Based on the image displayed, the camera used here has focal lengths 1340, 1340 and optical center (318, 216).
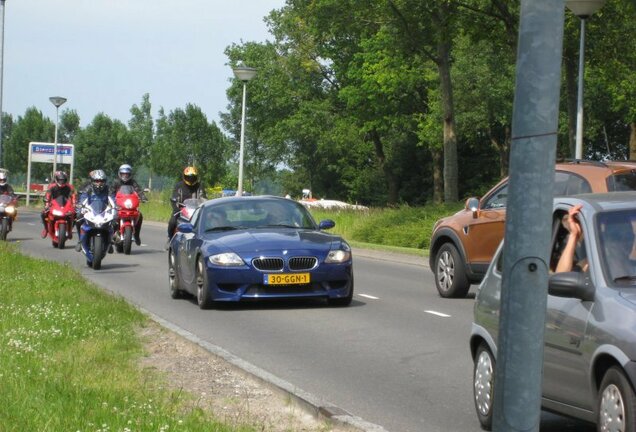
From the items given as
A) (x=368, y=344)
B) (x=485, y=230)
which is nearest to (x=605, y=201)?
(x=368, y=344)

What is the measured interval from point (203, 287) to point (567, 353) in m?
9.51

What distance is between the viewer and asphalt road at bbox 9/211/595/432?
30.0ft

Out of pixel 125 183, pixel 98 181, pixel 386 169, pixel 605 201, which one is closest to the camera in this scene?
pixel 605 201

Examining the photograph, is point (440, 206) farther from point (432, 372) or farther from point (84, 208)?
point (432, 372)

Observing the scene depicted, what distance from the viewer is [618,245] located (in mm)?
7484

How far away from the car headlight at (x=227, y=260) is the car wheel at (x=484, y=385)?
7.95 m

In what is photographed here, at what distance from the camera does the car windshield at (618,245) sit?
7.29 meters

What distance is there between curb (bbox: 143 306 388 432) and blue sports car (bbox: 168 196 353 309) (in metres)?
3.47

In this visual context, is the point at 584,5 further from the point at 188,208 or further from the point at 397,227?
the point at 397,227

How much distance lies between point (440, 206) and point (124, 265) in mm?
12067

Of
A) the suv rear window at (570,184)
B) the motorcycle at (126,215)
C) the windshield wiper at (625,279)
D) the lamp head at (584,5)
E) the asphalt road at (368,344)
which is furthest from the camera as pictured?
the motorcycle at (126,215)

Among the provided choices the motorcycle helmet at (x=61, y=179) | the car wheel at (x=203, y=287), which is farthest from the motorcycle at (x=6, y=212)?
the car wheel at (x=203, y=287)

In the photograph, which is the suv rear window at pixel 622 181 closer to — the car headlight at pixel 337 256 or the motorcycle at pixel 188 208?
the car headlight at pixel 337 256

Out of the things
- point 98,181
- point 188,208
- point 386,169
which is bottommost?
point 188,208
